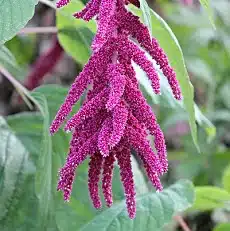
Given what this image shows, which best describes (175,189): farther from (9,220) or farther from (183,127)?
(183,127)

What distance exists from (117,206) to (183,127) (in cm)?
182

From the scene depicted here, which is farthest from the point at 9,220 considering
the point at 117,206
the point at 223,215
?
the point at 223,215

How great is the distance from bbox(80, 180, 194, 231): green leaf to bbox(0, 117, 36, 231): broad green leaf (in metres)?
0.17

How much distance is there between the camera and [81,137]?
33.8 inches

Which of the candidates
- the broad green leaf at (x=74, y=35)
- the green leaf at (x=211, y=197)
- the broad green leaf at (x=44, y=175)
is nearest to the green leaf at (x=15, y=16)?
the broad green leaf at (x=44, y=175)

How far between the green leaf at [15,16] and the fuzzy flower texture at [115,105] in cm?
4

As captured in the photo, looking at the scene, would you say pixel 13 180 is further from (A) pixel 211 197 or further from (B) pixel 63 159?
(A) pixel 211 197

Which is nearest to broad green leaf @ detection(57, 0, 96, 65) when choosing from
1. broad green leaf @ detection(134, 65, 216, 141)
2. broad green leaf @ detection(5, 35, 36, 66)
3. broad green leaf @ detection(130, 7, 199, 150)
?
broad green leaf @ detection(134, 65, 216, 141)

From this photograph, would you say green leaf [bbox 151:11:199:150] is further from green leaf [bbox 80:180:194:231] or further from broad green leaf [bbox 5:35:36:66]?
broad green leaf [bbox 5:35:36:66]

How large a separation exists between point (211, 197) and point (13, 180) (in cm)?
43

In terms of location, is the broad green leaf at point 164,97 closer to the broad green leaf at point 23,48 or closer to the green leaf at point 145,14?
the green leaf at point 145,14

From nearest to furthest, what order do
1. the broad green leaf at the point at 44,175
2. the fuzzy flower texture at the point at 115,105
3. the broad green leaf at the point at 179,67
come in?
the fuzzy flower texture at the point at 115,105 → the broad green leaf at the point at 179,67 → the broad green leaf at the point at 44,175

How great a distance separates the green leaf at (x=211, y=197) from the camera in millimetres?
1403

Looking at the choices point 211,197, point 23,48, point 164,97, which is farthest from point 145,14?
point 23,48
